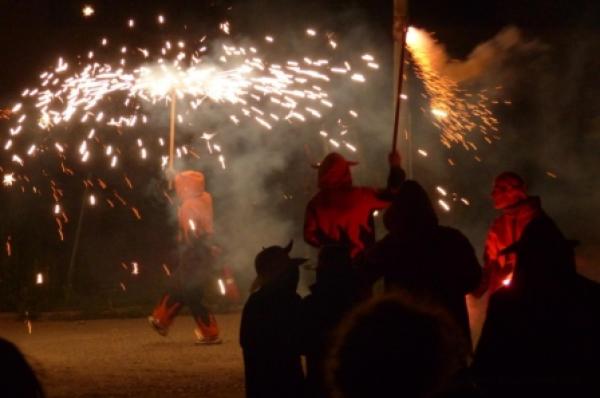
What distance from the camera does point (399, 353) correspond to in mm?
3625

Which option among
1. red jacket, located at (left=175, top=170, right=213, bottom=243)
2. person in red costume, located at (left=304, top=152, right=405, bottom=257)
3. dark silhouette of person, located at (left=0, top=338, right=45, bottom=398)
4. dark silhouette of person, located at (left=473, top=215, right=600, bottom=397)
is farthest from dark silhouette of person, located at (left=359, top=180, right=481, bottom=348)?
red jacket, located at (left=175, top=170, right=213, bottom=243)

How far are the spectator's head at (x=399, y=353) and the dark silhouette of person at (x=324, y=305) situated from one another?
1571mm

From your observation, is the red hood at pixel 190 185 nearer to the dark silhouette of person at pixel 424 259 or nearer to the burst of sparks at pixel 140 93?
the burst of sparks at pixel 140 93

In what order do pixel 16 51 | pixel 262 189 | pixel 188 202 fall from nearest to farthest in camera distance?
pixel 188 202 < pixel 16 51 < pixel 262 189

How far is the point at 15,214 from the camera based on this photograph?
18.4 m

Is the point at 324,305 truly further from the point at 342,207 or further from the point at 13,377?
the point at 13,377

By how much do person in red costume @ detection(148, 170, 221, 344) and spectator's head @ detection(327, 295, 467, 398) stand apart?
7660mm

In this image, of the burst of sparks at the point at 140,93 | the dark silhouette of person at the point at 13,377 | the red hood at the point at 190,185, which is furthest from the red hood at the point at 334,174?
the burst of sparks at the point at 140,93

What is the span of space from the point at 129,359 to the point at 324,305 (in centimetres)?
549

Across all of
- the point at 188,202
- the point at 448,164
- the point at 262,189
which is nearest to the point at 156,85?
the point at 188,202

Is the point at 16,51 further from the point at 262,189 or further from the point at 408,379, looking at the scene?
the point at 408,379

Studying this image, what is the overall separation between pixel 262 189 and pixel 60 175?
149 inches

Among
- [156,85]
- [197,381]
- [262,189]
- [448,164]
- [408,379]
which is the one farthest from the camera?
[448,164]

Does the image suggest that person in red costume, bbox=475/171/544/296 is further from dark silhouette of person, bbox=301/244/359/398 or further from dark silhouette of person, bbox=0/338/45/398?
dark silhouette of person, bbox=0/338/45/398
